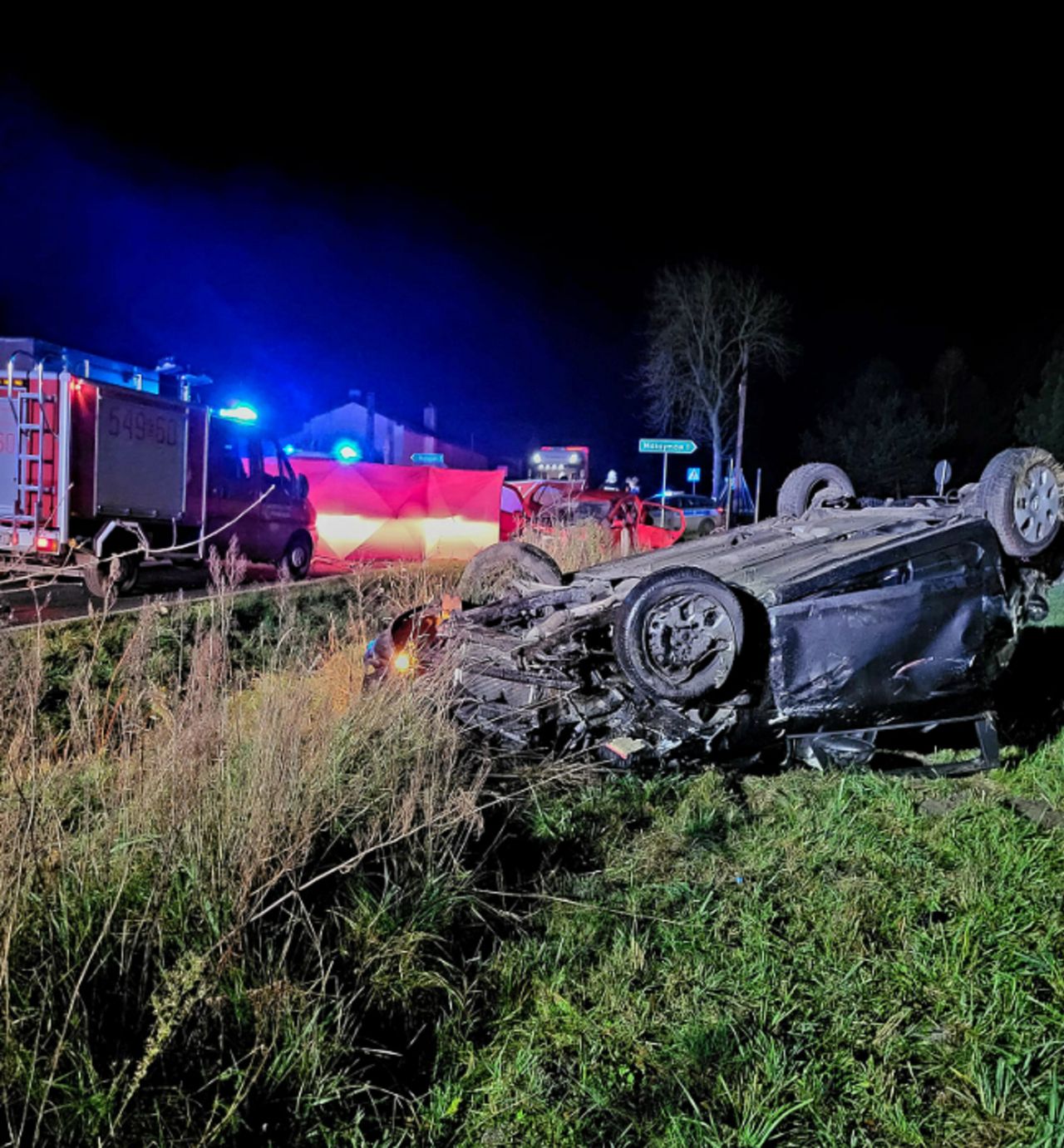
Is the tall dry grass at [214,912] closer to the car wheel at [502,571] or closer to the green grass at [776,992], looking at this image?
the green grass at [776,992]

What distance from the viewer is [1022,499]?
4.43 meters

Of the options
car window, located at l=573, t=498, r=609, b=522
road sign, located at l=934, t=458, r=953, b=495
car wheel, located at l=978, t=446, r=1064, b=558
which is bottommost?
car wheel, located at l=978, t=446, r=1064, b=558

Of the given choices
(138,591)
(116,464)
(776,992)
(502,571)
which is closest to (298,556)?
(138,591)

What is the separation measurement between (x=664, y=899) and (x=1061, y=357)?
46.5 meters

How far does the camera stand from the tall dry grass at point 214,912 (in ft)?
5.75

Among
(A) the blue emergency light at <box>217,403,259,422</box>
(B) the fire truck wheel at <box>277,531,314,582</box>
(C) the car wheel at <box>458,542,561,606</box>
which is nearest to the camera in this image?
(C) the car wheel at <box>458,542,561,606</box>

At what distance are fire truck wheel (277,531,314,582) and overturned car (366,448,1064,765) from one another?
724 cm

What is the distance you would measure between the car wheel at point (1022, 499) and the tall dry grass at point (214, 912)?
10.6ft

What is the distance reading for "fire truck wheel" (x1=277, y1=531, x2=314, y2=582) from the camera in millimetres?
11352

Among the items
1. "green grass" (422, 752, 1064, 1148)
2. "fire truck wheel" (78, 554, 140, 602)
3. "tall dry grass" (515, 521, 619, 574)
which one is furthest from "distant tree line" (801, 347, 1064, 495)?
"green grass" (422, 752, 1064, 1148)

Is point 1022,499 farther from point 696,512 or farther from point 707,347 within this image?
point 707,347

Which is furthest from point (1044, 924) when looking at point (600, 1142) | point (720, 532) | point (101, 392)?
point (101, 392)

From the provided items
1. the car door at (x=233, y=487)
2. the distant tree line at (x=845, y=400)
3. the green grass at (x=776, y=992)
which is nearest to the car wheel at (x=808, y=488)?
the green grass at (x=776, y=992)

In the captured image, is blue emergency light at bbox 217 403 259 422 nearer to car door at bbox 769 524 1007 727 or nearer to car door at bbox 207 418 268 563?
car door at bbox 207 418 268 563
